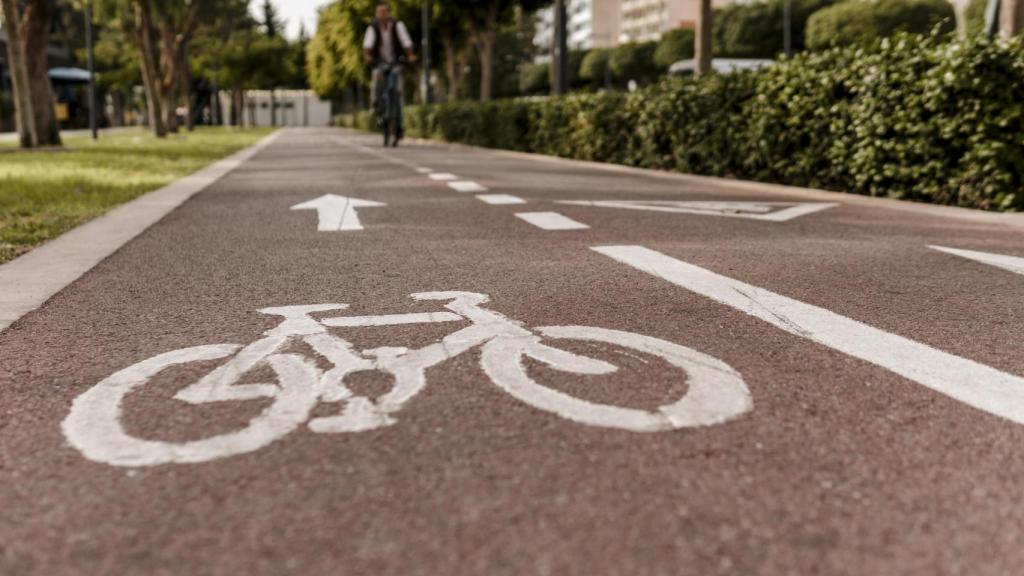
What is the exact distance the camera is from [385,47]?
1883 cm

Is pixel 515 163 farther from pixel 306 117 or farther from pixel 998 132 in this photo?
pixel 306 117

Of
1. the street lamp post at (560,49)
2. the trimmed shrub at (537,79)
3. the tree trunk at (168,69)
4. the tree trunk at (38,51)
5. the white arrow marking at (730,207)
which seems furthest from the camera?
the trimmed shrub at (537,79)

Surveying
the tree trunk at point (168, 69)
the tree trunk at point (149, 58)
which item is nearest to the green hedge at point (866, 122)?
the tree trunk at point (149, 58)

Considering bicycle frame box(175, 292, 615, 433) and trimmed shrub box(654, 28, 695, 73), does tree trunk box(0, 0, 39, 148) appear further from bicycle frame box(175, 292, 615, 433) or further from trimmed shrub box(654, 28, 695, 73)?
trimmed shrub box(654, 28, 695, 73)

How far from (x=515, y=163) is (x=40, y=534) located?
Answer: 50.0ft

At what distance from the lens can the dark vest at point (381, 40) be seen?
1861 cm

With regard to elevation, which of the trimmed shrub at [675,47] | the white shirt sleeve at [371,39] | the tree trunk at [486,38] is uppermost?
the trimmed shrub at [675,47]

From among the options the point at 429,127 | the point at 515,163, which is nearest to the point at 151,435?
the point at 515,163

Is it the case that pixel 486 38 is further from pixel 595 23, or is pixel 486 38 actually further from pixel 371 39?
pixel 595 23

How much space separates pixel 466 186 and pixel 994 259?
20.6ft

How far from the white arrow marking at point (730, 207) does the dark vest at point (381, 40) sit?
10673 millimetres

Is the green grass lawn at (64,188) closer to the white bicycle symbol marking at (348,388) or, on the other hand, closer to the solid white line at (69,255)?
the solid white line at (69,255)

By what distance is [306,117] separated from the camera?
13650 centimetres

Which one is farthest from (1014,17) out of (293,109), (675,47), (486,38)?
(293,109)
